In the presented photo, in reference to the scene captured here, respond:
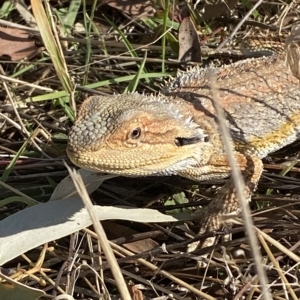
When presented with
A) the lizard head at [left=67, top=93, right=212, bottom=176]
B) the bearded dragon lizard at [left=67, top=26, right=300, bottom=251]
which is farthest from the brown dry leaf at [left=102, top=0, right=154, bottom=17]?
the lizard head at [left=67, top=93, right=212, bottom=176]

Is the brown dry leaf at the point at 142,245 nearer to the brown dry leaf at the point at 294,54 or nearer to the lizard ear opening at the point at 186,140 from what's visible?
the lizard ear opening at the point at 186,140

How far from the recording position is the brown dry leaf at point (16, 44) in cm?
387

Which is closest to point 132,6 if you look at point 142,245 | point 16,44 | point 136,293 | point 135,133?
point 16,44

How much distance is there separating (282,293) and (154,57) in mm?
1891

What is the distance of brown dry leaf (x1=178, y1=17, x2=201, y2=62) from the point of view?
149 inches

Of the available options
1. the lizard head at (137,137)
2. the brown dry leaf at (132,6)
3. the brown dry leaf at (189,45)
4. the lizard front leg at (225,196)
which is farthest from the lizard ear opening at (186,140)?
the brown dry leaf at (132,6)

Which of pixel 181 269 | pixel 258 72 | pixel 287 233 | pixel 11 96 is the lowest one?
pixel 181 269

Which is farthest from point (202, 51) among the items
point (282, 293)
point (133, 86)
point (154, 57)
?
point (282, 293)

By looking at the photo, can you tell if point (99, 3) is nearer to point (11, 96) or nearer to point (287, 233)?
point (11, 96)

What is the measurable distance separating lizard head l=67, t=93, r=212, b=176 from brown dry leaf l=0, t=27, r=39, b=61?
4.24ft

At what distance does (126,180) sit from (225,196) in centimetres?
62

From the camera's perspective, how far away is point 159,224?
2.99 metres

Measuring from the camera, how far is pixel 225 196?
2.89m

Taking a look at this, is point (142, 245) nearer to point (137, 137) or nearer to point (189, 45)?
point (137, 137)
